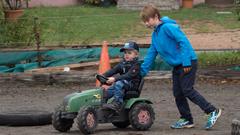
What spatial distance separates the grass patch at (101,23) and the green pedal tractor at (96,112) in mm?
7655

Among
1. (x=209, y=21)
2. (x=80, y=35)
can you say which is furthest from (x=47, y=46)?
(x=209, y=21)

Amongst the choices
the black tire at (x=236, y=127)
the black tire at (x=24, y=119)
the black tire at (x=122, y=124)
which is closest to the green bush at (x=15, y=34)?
the black tire at (x=24, y=119)

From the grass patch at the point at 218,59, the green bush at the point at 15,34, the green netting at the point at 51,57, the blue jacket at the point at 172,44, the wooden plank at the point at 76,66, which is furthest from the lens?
the green bush at the point at 15,34

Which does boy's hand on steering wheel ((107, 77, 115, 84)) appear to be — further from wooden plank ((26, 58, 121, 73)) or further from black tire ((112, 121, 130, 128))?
wooden plank ((26, 58, 121, 73))

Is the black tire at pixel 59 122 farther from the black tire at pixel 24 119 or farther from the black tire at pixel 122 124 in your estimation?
the black tire at pixel 24 119

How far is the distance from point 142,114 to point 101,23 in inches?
668

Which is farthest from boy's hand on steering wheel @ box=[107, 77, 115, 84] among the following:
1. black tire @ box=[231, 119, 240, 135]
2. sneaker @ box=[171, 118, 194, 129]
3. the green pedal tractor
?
black tire @ box=[231, 119, 240, 135]

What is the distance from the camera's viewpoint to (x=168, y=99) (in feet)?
38.2

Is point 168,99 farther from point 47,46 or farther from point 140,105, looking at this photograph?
point 47,46

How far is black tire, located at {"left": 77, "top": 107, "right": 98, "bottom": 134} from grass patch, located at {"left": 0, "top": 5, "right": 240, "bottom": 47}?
7.96 m

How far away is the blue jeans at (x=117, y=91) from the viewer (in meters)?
8.53

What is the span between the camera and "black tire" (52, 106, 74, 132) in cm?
845

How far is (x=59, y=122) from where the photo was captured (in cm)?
848

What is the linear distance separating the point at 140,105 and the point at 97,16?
19576 millimetres
